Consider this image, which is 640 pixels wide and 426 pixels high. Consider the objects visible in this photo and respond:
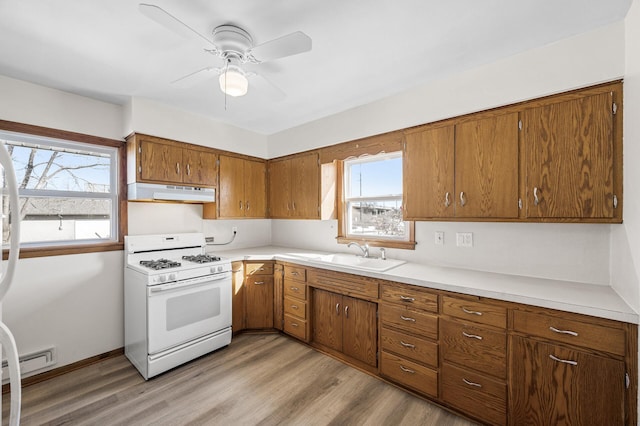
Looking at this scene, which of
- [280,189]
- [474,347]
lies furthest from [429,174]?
[280,189]

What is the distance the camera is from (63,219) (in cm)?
265

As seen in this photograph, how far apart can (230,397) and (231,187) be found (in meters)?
2.24

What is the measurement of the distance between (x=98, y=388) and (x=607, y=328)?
350cm

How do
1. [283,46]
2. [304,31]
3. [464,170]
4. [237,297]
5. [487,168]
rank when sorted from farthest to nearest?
[237,297], [464,170], [487,168], [304,31], [283,46]

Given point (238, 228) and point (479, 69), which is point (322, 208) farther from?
point (479, 69)

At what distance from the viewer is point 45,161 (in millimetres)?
2557

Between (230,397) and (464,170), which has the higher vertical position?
(464,170)

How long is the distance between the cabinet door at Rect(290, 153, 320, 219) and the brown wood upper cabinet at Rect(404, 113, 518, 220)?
1162 millimetres

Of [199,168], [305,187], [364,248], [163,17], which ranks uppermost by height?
[163,17]

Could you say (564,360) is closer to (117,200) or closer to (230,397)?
(230,397)

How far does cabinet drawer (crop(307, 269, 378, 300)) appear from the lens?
245 cm

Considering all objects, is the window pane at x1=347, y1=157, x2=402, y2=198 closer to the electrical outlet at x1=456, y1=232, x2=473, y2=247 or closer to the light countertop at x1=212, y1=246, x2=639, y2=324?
the electrical outlet at x1=456, y1=232, x2=473, y2=247

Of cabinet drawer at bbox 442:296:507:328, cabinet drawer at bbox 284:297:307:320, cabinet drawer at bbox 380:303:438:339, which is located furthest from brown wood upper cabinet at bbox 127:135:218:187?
cabinet drawer at bbox 442:296:507:328

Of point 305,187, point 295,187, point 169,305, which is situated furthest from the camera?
point 295,187
